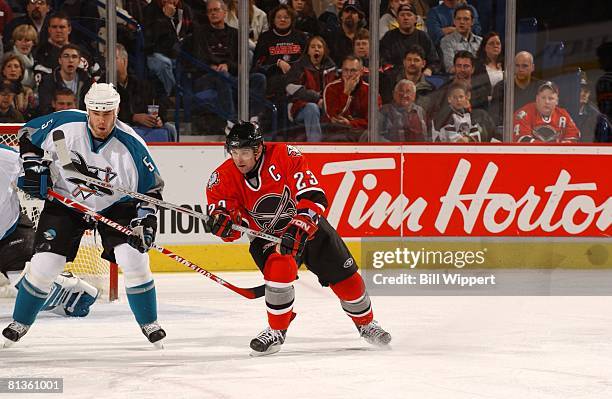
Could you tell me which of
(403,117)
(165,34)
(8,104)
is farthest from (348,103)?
(8,104)

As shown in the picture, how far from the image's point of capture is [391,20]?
272 inches

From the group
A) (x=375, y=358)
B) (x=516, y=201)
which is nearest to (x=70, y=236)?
(x=375, y=358)

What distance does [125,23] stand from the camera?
263 inches

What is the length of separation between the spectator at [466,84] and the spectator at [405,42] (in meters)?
0.13

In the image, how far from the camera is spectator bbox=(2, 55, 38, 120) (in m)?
6.50

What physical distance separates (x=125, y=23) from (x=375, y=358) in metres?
3.38

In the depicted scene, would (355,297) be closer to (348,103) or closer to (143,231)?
(143,231)

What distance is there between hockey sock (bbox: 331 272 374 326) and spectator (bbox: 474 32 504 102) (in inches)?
120

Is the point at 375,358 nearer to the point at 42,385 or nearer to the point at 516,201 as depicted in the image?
the point at 42,385

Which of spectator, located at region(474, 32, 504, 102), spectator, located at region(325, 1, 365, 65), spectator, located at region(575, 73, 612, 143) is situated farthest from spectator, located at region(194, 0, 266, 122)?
spectator, located at region(575, 73, 612, 143)

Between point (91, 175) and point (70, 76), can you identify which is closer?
point (91, 175)

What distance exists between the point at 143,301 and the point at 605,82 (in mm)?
4013

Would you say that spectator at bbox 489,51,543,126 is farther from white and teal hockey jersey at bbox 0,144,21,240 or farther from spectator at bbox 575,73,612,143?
white and teal hockey jersey at bbox 0,144,21,240

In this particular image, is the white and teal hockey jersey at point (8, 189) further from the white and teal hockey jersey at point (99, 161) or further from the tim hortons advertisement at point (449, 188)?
the tim hortons advertisement at point (449, 188)
